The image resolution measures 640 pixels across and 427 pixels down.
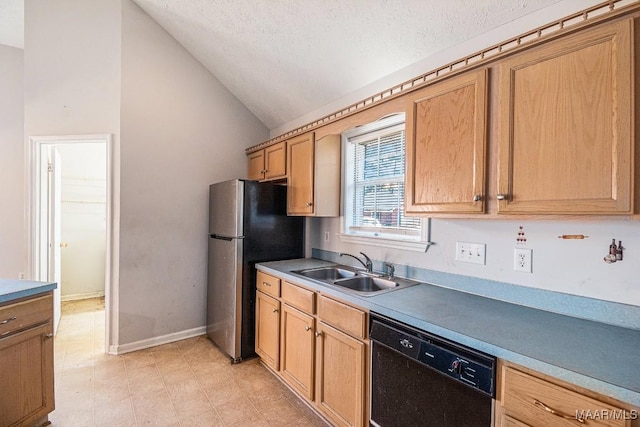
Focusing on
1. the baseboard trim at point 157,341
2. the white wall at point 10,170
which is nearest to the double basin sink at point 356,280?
the baseboard trim at point 157,341

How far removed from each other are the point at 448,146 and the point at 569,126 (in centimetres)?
50

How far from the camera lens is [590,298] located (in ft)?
4.42

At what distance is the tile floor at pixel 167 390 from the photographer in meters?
2.05

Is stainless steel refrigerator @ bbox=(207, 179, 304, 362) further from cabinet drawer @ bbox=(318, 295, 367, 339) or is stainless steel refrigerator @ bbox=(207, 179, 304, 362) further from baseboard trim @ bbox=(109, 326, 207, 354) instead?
cabinet drawer @ bbox=(318, 295, 367, 339)

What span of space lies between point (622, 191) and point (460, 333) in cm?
73

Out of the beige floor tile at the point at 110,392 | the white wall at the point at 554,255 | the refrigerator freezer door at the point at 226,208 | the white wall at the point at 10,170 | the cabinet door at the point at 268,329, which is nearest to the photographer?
the white wall at the point at 554,255

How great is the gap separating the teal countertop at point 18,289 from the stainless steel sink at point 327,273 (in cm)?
164

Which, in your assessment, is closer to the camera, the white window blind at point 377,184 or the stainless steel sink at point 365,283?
the stainless steel sink at point 365,283

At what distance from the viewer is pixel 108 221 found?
117 inches

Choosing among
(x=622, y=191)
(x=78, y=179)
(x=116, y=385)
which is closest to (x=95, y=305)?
(x=78, y=179)

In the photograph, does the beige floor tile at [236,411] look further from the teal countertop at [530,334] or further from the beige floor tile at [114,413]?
the teal countertop at [530,334]

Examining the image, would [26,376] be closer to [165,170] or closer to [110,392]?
[110,392]

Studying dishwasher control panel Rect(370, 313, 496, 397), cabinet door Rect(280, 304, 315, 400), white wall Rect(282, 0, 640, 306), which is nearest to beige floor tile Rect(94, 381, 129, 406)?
cabinet door Rect(280, 304, 315, 400)

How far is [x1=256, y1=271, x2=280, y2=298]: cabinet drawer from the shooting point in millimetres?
2477
